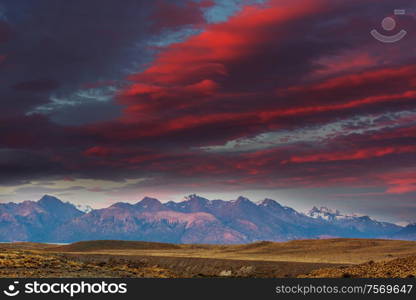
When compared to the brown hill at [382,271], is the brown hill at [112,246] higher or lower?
lower

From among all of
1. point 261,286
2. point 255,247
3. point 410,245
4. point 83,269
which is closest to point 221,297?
point 261,286

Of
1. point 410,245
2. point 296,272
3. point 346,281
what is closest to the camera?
point 346,281

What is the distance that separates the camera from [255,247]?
122m

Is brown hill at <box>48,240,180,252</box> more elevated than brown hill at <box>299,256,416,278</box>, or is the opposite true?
brown hill at <box>299,256,416,278</box>

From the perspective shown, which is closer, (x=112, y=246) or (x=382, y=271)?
(x=382, y=271)

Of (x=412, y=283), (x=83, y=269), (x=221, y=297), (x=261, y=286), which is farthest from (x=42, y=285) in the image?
(x=412, y=283)

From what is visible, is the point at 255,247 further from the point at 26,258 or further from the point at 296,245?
the point at 26,258

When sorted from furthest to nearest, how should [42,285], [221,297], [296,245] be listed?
[296,245] → [42,285] → [221,297]

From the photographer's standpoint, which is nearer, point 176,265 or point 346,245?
point 176,265

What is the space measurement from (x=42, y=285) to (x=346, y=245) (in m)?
87.8

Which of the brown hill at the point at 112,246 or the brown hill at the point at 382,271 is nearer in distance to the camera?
the brown hill at the point at 382,271

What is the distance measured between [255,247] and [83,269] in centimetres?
7925

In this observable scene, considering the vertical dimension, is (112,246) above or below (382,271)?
below

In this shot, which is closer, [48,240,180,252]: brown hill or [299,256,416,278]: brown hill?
[299,256,416,278]: brown hill
